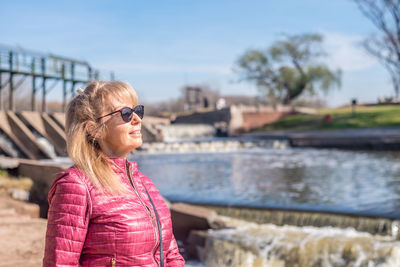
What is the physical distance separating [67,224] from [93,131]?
1.34ft

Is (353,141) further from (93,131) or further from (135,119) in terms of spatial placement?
(93,131)

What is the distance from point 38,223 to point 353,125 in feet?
103

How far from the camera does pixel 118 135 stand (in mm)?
1788

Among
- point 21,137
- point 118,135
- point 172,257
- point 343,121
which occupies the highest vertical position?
point 343,121

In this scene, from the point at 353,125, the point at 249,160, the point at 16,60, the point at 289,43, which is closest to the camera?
the point at 249,160

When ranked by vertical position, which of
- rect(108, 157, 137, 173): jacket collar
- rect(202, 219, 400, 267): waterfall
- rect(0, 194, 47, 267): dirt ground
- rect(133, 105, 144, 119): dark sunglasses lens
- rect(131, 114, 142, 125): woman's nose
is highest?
rect(133, 105, 144, 119): dark sunglasses lens

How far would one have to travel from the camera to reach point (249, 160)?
18391mm

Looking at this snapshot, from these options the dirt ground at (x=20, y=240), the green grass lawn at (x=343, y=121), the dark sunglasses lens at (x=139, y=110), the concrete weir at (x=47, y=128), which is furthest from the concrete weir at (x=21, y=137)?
the green grass lawn at (x=343, y=121)

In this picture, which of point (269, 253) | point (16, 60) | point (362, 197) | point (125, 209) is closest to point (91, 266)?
point (125, 209)

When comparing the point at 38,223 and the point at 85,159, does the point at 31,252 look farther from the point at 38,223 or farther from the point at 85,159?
the point at 85,159

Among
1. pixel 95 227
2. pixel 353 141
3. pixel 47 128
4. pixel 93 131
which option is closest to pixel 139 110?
pixel 93 131

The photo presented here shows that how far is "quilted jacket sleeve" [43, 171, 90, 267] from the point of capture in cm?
149

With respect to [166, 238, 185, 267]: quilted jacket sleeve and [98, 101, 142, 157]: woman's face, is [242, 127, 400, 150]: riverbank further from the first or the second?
[98, 101, 142, 157]: woman's face

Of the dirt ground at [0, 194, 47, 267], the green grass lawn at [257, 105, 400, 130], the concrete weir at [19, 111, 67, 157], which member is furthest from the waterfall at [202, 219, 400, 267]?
the green grass lawn at [257, 105, 400, 130]
